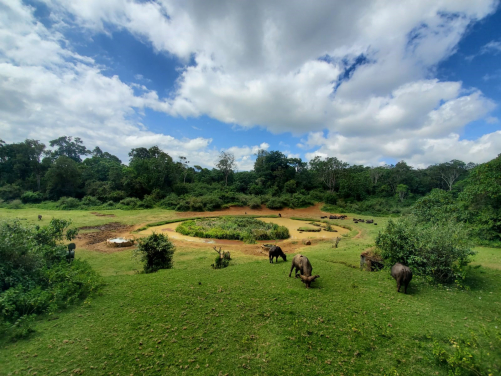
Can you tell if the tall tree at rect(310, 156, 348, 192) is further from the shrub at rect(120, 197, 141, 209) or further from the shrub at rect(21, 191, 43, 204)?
the shrub at rect(21, 191, 43, 204)

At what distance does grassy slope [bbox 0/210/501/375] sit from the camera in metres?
3.91

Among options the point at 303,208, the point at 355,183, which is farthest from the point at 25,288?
the point at 355,183

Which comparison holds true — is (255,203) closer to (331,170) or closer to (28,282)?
(331,170)

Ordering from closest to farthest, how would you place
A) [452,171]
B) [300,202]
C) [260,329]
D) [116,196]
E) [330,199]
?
[260,329]
[116,196]
[300,202]
[330,199]
[452,171]

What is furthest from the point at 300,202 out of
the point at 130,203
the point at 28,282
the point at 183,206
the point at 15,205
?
the point at 15,205

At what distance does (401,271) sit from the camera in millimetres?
6965

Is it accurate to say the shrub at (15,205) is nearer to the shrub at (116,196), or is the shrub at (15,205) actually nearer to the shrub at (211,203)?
the shrub at (116,196)

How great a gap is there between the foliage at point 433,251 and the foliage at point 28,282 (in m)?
11.2

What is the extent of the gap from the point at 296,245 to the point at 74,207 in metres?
38.4

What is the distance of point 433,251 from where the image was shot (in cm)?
778

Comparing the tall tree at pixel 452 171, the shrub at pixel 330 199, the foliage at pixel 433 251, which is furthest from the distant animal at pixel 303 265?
the tall tree at pixel 452 171

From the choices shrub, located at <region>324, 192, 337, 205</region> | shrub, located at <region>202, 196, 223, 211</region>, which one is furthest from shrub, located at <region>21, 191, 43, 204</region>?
shrub, located at <region>324, 192, 337, 205</region>

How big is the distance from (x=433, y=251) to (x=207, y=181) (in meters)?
52.0

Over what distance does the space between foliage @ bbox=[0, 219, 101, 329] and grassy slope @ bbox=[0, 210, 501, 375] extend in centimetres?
50
